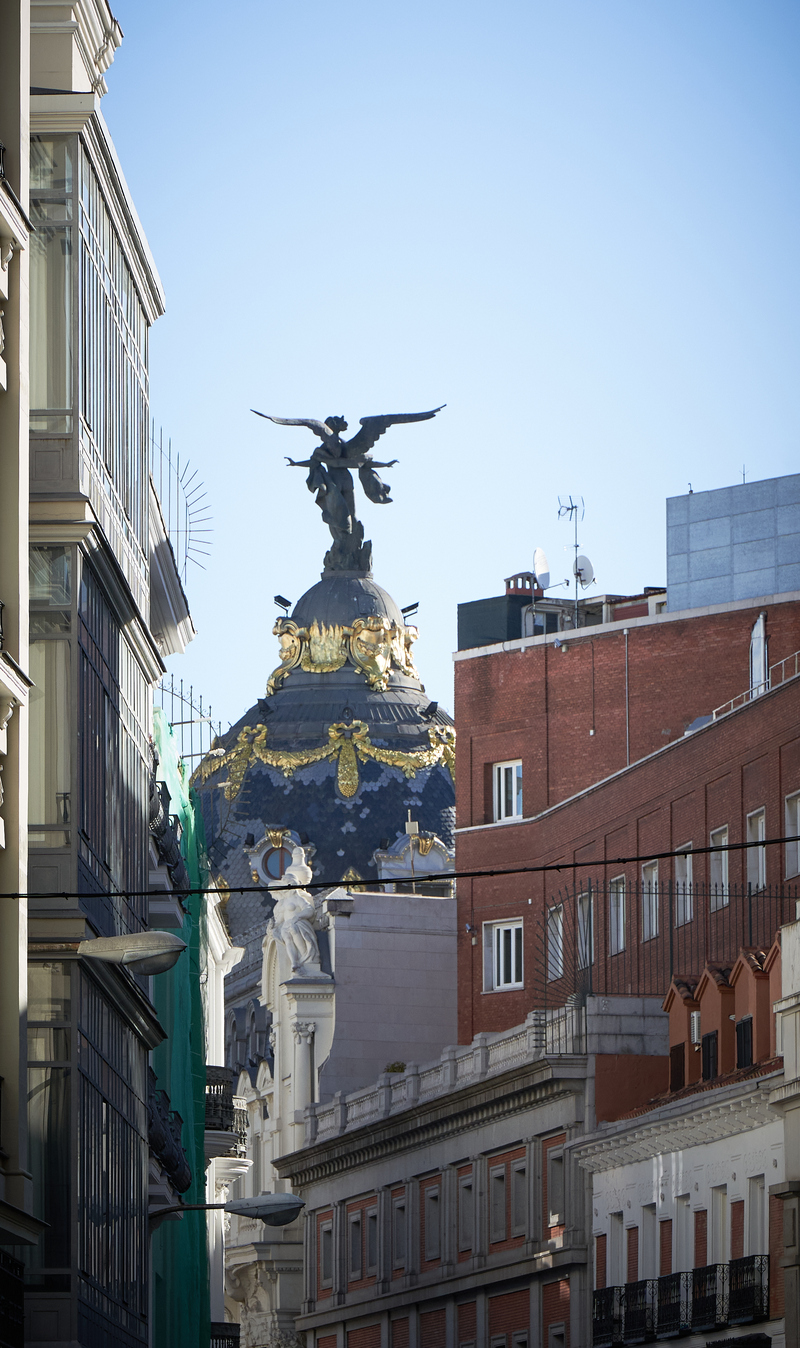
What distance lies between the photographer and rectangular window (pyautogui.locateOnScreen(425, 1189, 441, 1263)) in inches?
2933

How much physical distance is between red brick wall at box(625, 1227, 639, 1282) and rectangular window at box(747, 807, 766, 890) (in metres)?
8.21

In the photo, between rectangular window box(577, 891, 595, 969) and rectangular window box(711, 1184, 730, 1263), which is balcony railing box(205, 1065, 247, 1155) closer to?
rectangular window box(711, 1184, 730, 1263)

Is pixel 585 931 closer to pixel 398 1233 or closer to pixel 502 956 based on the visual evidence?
pixel 502 956

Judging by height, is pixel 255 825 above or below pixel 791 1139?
above

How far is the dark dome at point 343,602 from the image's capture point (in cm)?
13950

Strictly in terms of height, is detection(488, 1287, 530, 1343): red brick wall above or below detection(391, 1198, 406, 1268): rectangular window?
below

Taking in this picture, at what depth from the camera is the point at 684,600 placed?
80.5 m

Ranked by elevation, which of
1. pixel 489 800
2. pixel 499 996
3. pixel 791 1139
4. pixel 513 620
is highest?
pixel 513 620

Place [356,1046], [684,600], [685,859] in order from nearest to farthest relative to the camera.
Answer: [685,859]
[684,600]
[356,1046]

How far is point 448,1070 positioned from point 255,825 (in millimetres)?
63521

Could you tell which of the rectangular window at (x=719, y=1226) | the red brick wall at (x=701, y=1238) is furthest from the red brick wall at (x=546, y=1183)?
the rectangular window at (x=719, y=1226)

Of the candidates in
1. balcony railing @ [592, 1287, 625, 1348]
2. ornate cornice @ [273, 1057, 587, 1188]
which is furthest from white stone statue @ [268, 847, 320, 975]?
balcony railing @ [592, 1287, 625, 1348]

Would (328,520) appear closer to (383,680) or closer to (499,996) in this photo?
(383,680)

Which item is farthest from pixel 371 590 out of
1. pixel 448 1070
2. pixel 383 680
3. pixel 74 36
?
pixel 74 36
